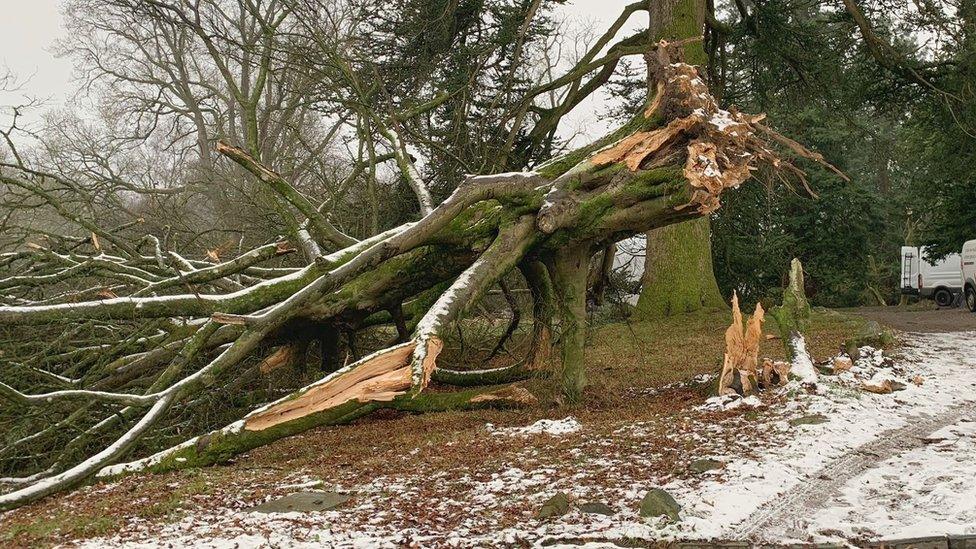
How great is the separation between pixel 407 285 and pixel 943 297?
20247mm

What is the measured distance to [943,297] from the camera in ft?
72.7

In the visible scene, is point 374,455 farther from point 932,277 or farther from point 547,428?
point 932,277

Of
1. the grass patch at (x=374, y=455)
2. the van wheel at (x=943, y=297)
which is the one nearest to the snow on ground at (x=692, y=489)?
the grass patch at (x=374, y=455)

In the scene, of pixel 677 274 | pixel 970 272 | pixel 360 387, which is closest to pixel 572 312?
pixel 360 387

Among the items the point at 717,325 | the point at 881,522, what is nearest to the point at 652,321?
the point at 717,325

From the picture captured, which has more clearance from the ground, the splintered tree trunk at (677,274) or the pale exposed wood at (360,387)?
the splintered tree trunk at (677,274)

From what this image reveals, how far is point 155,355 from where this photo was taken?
6809 millimetres

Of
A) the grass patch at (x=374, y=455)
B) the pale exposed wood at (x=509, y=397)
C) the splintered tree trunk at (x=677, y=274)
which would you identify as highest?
the splintered tree trunk at (x=677, y=274)

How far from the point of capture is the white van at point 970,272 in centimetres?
1684

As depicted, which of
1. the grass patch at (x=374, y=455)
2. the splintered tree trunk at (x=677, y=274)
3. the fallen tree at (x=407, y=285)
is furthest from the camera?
the splintered tree trunk at (x=677, y=274)

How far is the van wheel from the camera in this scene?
22.1m

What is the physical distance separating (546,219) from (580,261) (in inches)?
30.0

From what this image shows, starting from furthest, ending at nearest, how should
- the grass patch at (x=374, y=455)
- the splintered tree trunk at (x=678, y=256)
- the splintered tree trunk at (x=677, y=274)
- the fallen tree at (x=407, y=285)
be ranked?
the splintered tree trunk at (x=677, y=274) < the splintered tree trunk at (x=678, y=256) < the fallen tree at (x=407, y=285) < the grass patch at (x=374, y=455)

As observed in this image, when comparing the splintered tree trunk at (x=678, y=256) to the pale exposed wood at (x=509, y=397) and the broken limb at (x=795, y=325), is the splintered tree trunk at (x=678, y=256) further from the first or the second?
the pale exposed wood at (x=509, y=397)
